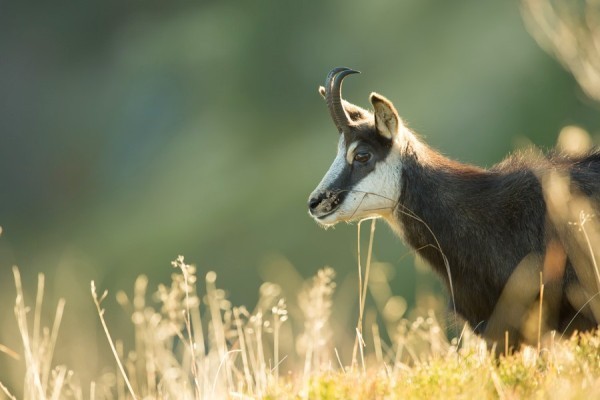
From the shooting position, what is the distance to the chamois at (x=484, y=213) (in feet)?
27.4

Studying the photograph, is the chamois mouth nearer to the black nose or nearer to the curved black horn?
the black nose

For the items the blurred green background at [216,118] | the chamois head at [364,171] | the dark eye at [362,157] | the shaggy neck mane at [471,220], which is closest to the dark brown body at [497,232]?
the shaggy neck mane at [471,220]

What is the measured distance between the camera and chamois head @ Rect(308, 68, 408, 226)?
929 cm

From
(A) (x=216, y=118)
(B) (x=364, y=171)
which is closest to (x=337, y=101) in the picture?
(B) (x=364, y=171)

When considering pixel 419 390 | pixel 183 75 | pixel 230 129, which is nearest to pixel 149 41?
pixel 183 75

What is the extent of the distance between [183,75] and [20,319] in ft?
160

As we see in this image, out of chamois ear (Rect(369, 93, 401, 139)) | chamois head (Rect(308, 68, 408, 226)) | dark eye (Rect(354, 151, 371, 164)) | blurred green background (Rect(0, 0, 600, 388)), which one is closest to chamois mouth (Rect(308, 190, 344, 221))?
chamois head (Rect(308, 68, 408, 226))

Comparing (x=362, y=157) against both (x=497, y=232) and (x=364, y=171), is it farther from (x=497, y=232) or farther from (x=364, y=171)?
(x=497, y=232)

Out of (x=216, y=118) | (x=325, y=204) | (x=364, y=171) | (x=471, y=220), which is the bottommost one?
(x=471, y=220)

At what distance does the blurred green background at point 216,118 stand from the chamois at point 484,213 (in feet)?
78.7

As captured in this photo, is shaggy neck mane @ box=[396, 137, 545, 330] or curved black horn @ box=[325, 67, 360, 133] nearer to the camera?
shaggy neck mane @ box=[396, 137, 545, 330]

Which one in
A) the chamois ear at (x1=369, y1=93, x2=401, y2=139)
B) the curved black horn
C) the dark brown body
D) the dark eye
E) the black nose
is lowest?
the dark brown body

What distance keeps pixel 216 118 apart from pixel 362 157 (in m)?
44.4

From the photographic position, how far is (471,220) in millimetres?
8883
